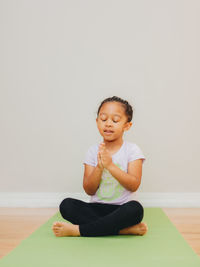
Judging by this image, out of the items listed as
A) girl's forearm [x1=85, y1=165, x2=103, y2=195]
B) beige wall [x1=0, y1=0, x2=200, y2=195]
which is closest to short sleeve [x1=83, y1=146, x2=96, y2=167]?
girl's forearm [x1=85, y1=165, x2=103, y2=195]

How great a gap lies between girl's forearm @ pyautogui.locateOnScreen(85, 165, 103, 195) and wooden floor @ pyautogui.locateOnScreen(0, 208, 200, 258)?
302mm

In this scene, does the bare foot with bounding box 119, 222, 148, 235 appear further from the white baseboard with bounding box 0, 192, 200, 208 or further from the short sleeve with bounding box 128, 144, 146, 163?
the white baseboard with bounding box 0, 192, 200, 208

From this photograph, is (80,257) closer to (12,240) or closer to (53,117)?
(12,240)

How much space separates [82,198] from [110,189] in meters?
0.64

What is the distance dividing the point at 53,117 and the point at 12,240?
970 mm

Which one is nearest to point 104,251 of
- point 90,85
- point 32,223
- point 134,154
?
point 134,154

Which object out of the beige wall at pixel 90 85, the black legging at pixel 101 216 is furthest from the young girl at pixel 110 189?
the beige wall at pixel 90 85

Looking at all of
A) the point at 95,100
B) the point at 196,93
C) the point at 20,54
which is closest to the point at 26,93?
the point at 20,54

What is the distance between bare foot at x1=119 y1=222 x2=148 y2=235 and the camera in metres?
1.23

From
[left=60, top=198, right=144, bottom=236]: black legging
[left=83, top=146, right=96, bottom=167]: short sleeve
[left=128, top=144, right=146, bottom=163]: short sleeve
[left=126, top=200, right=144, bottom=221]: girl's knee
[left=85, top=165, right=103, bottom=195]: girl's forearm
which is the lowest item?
[left=60, top=198, right=144, bottom=236]: black legging

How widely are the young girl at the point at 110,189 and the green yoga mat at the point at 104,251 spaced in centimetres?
4

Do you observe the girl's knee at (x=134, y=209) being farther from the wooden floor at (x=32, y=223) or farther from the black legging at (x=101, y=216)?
the wooden floor at (x=32, y=223)

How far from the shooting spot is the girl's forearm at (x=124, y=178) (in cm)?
126

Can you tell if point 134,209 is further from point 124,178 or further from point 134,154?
point 134,154
